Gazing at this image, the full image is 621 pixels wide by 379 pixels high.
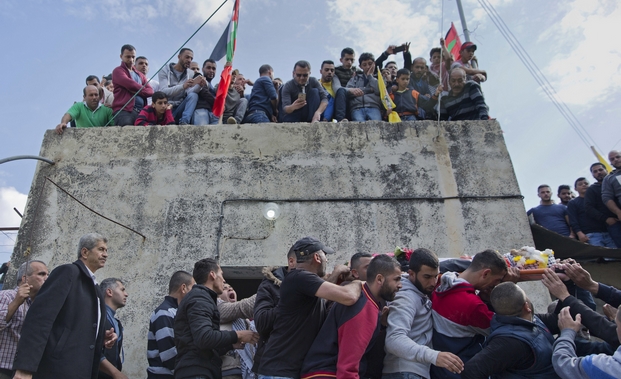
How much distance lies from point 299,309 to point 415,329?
85 centimetres

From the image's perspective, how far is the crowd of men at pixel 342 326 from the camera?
3131 millimetres

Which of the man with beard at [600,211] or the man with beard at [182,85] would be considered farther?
the man with beard at [182,85]

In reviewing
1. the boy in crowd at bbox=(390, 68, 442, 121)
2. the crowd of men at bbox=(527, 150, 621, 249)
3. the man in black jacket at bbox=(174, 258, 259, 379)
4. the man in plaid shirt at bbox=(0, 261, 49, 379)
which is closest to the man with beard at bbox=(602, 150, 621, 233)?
the crowd of men at bbox=(527, 150, 621, 249)

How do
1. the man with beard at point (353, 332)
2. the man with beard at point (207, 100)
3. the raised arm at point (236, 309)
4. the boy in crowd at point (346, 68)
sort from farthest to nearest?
the boy in crowd at point (346, 68), the man with beard at point (207, 100), the raised arm at point (236, 309), the man with beard at point (353, 332)

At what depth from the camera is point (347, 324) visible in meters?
3.10

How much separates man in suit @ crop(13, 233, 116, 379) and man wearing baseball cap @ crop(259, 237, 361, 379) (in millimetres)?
1270

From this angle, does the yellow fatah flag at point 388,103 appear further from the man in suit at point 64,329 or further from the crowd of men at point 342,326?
the man in suit at point 64,329

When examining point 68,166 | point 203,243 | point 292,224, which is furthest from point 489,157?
point 68,166

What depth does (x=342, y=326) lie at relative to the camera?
3119mm

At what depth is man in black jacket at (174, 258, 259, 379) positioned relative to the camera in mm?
3453

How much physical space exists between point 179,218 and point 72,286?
7.74 ft

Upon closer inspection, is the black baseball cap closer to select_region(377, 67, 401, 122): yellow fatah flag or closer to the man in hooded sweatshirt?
the man in hooded sweatshirt

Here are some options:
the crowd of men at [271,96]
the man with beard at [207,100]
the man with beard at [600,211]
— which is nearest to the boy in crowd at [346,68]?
the crowd of men at [271,96]

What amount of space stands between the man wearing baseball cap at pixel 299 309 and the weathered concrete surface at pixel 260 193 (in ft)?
7.26
